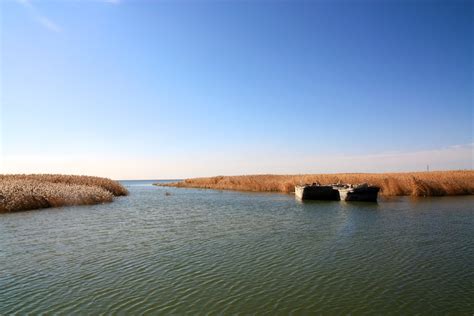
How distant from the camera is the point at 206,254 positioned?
1197cm

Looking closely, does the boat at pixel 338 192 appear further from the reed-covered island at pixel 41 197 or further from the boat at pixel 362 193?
the reed-covered island at pixel 41 197

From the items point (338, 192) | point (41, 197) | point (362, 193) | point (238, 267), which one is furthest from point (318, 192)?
point (41, 197)

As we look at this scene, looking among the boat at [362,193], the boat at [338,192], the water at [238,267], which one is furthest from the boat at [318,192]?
the water at [238,267]

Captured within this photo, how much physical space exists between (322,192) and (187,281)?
85.2 ft

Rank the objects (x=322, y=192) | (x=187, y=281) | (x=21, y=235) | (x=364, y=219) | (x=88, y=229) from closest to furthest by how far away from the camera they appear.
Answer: (x=187, y=281)
(x=21, y=235)
(x=88, y=229)
(x=364, y=219)
(x=322, y=192)

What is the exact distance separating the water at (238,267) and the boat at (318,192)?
13568mm

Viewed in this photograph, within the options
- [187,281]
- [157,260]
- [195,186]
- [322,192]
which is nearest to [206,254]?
[157,260]

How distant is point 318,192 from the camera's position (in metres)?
32.8

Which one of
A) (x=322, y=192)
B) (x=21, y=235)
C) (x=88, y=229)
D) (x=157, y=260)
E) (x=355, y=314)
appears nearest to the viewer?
(x=355, y=314)

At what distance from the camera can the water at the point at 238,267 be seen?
299 inches

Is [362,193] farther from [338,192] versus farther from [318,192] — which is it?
[318,192]

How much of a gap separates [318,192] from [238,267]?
23884mm

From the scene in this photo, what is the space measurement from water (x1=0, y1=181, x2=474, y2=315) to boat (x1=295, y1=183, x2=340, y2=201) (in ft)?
44.5

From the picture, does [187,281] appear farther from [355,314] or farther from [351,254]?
[351,254]
